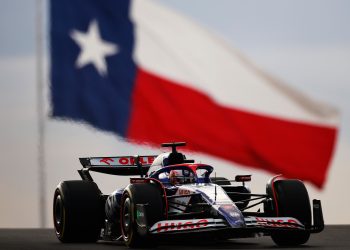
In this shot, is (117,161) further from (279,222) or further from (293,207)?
(279,222)

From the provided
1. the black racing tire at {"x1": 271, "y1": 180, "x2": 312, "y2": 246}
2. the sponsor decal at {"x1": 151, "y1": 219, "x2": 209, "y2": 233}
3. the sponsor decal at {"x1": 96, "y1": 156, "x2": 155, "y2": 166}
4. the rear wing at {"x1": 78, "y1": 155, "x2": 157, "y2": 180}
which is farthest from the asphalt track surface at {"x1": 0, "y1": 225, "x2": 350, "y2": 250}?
the sponsor decal at {"x1": 96, "y1": 156, "x2": 155, "y2": 166}

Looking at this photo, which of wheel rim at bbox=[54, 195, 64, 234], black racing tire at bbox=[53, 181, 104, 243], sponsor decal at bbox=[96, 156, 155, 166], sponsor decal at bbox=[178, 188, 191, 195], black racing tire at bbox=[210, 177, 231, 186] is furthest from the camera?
sponsor decal at bbox=[96, 156, 155, 166]

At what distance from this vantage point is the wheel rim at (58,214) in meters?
23.2

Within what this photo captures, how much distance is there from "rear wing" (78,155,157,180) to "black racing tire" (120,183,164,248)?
3.42m

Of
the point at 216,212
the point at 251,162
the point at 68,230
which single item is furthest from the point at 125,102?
the point at 216,212

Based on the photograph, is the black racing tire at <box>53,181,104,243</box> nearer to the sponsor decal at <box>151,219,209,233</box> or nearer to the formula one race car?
the formula one race car

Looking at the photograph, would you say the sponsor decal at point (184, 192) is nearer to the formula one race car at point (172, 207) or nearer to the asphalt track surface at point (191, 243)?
the formula one race car at point (172, 207)

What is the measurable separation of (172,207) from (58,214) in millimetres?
3142

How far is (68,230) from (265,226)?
4.39 m

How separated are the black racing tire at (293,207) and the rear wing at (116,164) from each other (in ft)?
11.9

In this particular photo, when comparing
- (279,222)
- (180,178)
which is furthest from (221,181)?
(279,222)

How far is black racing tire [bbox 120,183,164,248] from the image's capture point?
20.3 m

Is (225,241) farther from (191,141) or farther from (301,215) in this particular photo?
(191,141)

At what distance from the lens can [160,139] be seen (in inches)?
1206
